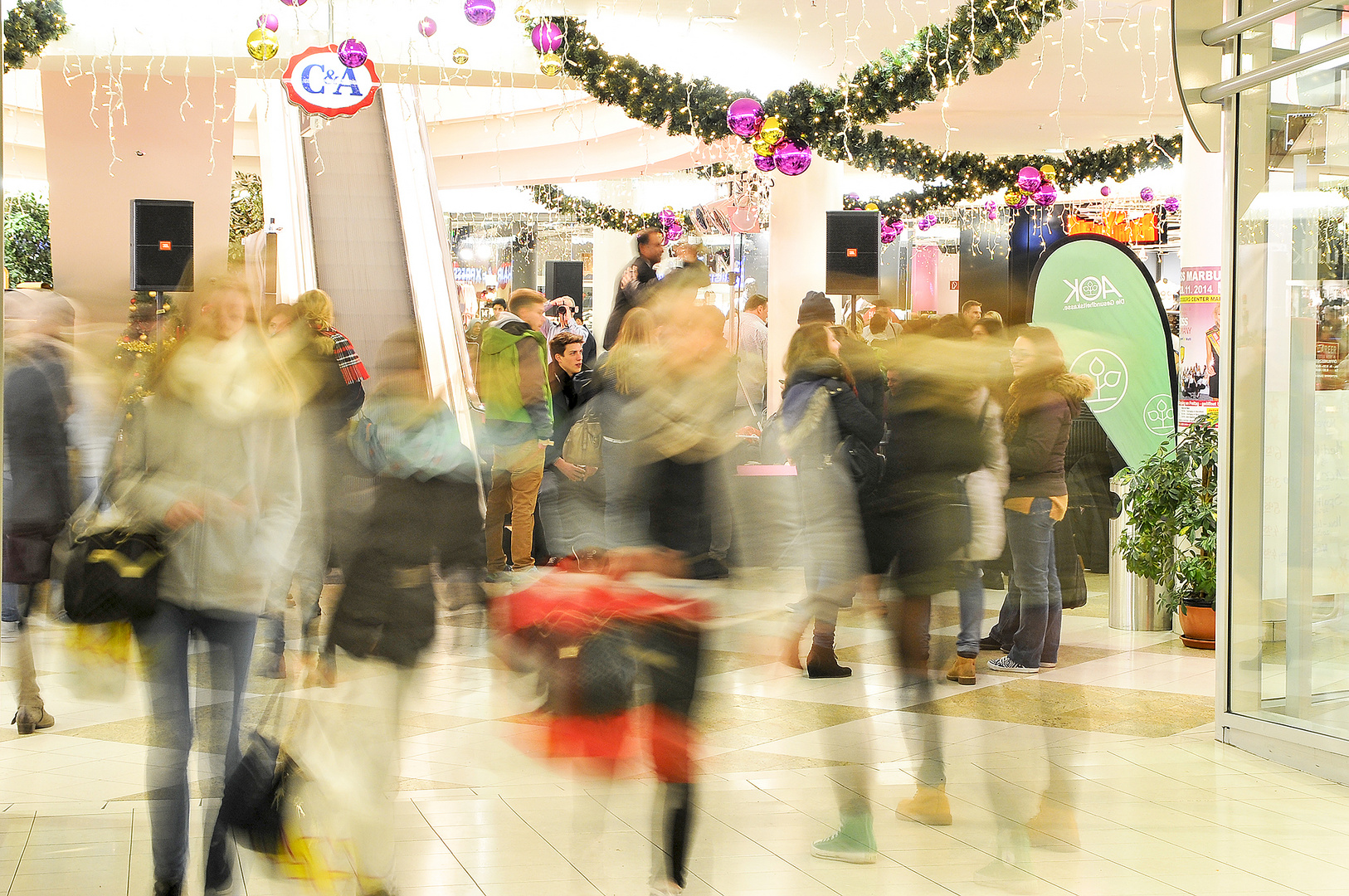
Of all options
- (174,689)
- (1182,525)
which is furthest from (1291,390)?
(174,689)

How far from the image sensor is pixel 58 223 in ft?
41.7

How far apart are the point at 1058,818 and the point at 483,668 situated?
3.16 m

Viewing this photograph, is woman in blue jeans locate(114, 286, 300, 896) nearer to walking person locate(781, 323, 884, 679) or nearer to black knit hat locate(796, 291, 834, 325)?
walking person locate(781, 323, 884, 679)

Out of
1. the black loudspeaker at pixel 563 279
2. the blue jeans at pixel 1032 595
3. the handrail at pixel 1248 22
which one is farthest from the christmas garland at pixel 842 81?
the black loudspeaker at pixel 563 279

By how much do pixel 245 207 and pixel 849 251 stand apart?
1177 cm

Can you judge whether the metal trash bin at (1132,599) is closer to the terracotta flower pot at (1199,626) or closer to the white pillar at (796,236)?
the terracotta flower pot at (1199,626)

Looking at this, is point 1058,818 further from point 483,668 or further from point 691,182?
point 691,182

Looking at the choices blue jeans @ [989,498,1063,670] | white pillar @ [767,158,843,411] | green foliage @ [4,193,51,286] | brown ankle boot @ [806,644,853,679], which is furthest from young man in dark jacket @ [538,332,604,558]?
green foliage @ [4,193,51,286]

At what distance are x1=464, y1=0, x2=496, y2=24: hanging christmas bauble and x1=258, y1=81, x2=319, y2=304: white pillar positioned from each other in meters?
4.65

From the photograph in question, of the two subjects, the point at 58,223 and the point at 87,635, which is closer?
the point at 87,635

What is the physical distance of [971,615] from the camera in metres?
5.62

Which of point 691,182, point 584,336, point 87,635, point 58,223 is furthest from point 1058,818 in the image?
point 691,182

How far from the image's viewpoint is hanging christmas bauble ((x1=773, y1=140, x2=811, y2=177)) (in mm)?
9352

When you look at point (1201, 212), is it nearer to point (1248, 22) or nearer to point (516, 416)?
point (1248, 22)
